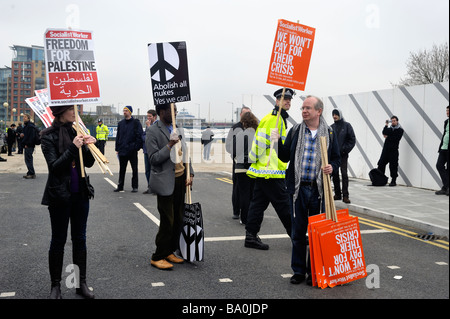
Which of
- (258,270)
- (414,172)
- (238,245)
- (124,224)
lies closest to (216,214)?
(124,224)

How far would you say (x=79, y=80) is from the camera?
455cm

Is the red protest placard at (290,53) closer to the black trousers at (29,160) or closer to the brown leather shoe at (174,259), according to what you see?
the brown leather shoe at (174,259)

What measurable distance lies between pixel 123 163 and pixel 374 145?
7.60 m

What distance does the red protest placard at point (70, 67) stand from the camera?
4.38m

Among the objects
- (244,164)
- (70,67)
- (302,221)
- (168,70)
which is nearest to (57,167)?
(70,67)

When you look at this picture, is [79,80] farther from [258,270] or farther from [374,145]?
[374,145]

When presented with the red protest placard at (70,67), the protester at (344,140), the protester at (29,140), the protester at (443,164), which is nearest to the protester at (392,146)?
the protester at (443,164)

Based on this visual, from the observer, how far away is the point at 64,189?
13.5ft

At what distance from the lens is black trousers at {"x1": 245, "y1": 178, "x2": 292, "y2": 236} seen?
6.19 metres

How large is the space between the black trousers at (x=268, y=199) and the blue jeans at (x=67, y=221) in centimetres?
254

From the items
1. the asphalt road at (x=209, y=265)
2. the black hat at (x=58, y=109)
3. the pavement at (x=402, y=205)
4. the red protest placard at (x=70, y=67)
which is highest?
the red protest placard at (x=70, y=67)

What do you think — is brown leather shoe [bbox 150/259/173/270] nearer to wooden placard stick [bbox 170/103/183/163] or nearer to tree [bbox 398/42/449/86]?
wooden placard stick [bbox 170/103/183/163]

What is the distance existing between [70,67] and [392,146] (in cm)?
1031

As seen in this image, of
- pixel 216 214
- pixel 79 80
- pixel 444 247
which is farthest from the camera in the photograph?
pixel 216 214
